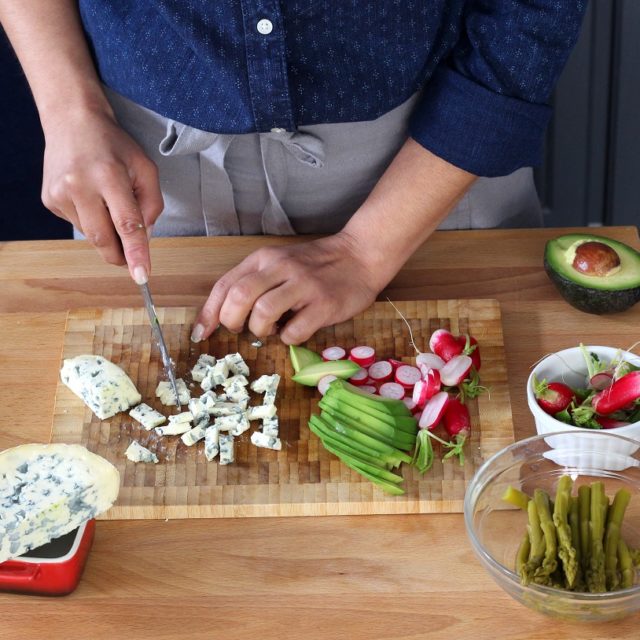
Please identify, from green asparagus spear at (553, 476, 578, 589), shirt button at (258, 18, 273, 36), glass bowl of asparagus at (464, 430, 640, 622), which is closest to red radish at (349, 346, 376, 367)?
glass bowl of asparagus at (464, 430, 640, 622)

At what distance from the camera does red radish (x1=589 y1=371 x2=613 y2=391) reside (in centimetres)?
162

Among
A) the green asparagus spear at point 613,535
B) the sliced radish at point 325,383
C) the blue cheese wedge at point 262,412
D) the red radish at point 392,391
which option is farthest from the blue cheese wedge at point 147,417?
the green asparagus spear at point 613,535

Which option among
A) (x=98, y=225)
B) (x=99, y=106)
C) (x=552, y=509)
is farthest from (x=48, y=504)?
(x=99, y=106)

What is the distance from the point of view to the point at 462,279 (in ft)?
6.58

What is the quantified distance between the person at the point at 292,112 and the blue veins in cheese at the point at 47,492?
0.40 m

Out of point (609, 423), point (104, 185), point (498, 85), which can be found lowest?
point (609, 423)

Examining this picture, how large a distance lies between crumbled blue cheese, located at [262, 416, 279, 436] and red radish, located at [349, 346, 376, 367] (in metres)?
0.19

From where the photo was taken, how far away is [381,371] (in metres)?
1.78

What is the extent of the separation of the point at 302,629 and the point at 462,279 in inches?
32.7

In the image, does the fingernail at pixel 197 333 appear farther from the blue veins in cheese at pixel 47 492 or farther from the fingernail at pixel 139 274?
the blue veins in cheese at pixel 47 492

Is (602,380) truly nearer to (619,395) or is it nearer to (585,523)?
(619,395)

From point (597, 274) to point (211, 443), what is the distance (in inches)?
29.2

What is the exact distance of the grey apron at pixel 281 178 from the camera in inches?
78.5

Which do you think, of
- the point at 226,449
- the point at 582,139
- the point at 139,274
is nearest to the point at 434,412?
the point at 226,449
